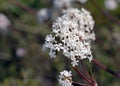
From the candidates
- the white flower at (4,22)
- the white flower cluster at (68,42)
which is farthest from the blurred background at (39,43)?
the white flower cluster at (68,42)

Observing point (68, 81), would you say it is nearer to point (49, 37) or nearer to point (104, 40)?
point (49, 37)

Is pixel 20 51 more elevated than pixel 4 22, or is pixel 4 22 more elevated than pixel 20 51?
pixel 4 22

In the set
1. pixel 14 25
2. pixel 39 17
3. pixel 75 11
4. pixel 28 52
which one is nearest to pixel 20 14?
pixel 14 25

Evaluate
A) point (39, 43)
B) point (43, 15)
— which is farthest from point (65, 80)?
point (39, 43)

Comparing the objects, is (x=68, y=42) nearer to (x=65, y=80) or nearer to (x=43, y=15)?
(x=65, y=80)

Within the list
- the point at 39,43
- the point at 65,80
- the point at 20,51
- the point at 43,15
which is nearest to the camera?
the point at 65,80

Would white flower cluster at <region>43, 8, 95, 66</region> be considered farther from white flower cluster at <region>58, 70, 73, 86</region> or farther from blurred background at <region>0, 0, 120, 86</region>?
blurred background at <region>0, 0, 120, 86</region>

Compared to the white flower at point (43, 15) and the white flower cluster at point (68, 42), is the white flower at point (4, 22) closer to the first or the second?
the white flower at point (43, 15)

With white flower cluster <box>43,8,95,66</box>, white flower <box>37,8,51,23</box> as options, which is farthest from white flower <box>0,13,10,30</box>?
white flower cluster <box>43,8,95,66</box>
